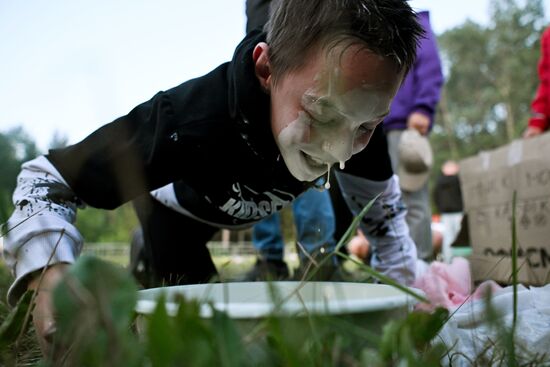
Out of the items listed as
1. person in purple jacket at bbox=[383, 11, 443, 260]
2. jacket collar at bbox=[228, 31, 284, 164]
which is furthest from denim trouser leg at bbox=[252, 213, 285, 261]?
jacket collar at bbox=[228, 31, 284, 164]

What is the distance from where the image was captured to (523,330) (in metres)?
0.72

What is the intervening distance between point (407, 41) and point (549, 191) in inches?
45.4

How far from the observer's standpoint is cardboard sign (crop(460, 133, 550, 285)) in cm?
171

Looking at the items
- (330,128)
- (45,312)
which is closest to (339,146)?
(330,128)

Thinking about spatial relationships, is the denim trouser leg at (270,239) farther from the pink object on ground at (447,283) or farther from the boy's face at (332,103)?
the boy's face at (332,103)

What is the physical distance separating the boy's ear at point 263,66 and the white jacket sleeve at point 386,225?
447 millimetres

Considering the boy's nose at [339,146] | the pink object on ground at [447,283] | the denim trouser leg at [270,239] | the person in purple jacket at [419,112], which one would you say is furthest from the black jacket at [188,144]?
the person in purple jacket at [419,112]

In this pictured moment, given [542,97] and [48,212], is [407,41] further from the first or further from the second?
[542,97]

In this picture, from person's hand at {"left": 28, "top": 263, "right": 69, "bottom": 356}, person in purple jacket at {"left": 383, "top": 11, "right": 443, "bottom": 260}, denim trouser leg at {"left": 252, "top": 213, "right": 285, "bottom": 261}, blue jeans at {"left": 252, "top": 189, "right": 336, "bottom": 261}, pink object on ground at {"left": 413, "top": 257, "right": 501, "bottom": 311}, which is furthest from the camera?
person in purple jacket at {"left": 383, "top": 11, "right": 443, "bottom": 260}

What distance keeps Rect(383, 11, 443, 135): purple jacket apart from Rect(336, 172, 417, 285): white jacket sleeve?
1.08m

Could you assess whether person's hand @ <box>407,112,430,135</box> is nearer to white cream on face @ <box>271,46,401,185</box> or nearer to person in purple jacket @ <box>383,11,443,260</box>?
person in purple jacket @ <box>383,11,443,260</box>

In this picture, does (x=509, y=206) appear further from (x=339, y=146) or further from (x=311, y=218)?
(x=339, y=146)

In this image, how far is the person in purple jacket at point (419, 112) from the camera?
2340 millimetres

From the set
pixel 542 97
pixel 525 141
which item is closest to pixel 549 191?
pixel 525 141
